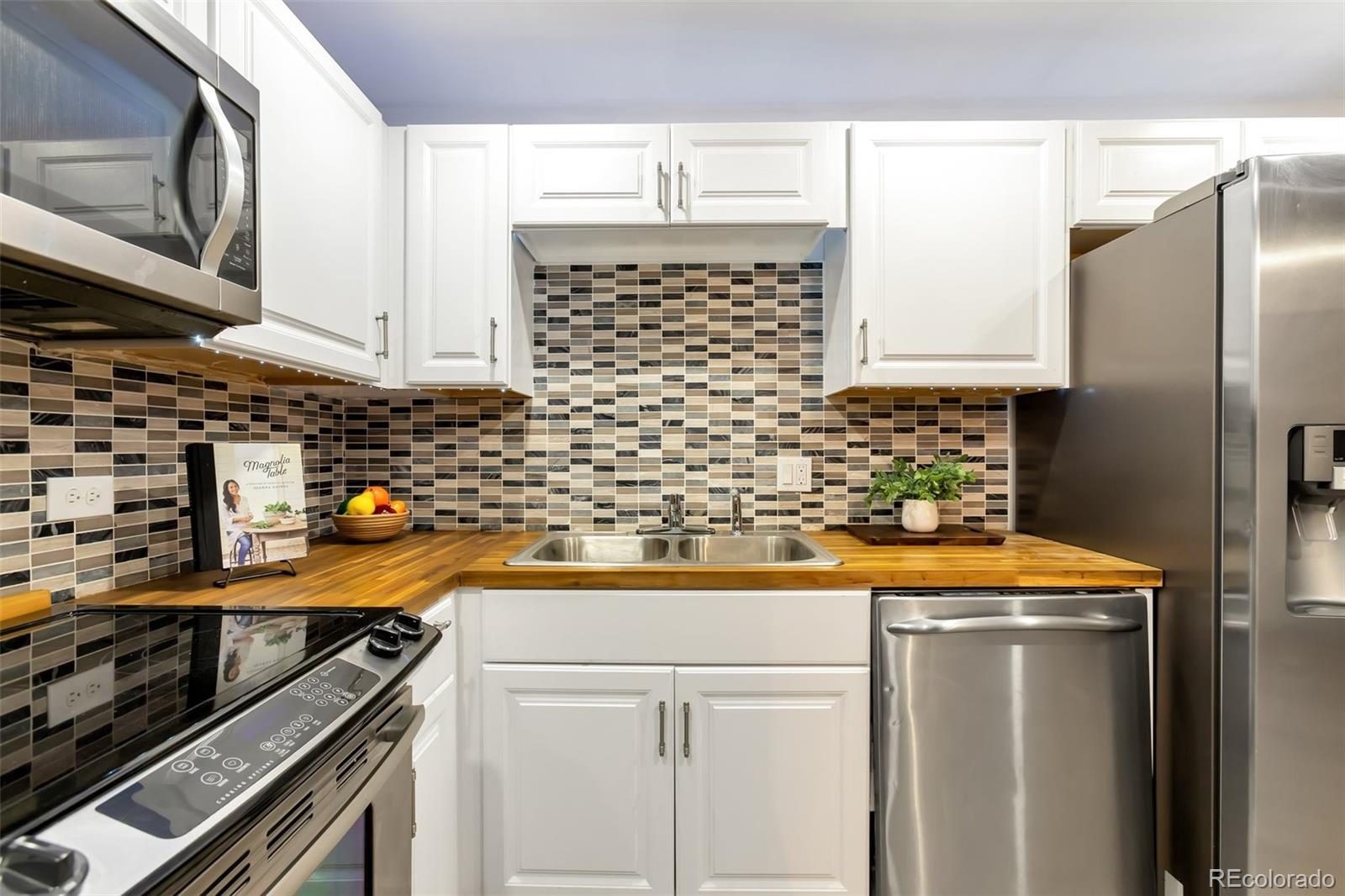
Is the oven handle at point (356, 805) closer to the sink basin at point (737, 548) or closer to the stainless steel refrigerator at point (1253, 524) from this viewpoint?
the sink basin at point (737, 548)

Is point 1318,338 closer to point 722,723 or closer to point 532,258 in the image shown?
point 722,723

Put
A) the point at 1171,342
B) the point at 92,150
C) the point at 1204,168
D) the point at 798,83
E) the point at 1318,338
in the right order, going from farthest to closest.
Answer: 1. the point at 798,83
2. the point at 1204,168
3. the point at 1171,342
4. the point at 1318,338
5. the point at 92,150

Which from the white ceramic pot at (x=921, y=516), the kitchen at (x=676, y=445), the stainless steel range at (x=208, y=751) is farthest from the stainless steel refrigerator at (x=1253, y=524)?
the stainless steel range at (x=208, y=751)

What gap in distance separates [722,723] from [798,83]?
6.53 feet

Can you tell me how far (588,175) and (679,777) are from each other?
163 centimetres

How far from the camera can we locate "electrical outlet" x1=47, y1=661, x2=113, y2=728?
711 mm

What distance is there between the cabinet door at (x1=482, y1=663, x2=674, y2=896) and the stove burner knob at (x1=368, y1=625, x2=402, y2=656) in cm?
57

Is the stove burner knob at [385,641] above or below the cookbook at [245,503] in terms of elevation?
below

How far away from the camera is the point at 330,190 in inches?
58.0

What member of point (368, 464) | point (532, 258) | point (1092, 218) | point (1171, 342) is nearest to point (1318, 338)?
point (1171, 342)

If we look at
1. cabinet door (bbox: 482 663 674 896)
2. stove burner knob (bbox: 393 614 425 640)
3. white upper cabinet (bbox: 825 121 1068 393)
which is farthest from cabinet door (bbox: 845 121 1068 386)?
stove burner knob (bbox: 393 614 425 640)

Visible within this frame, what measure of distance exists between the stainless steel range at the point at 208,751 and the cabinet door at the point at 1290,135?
249 cm

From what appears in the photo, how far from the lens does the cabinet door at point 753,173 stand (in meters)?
1.76

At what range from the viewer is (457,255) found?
1788mm
